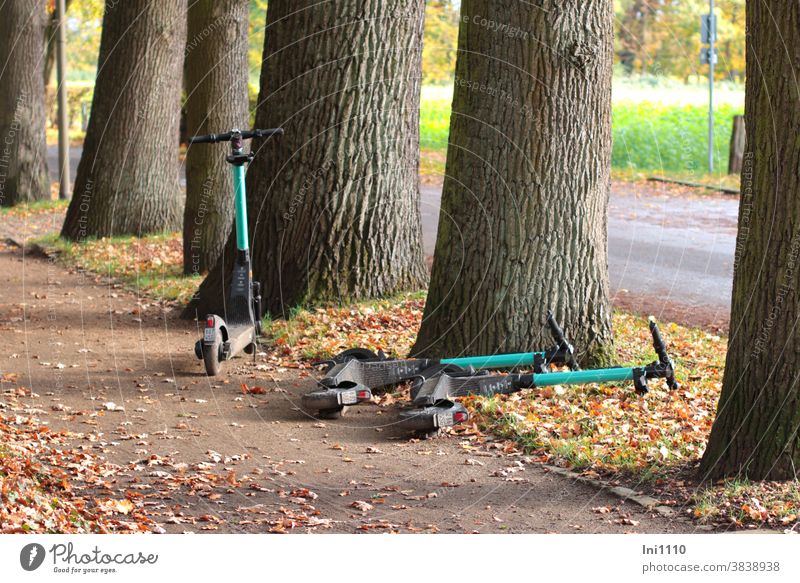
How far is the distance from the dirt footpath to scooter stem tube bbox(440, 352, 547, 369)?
1.86 ft

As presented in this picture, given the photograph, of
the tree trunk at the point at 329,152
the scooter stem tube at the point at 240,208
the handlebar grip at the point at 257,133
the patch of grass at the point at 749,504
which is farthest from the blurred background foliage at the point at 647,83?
the patch of grass at the point at 749,504

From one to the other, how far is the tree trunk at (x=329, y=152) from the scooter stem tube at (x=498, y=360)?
8.31 ft

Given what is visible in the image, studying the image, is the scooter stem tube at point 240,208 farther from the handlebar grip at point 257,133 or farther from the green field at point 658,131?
the green field at point 658,131

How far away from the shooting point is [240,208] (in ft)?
29.4

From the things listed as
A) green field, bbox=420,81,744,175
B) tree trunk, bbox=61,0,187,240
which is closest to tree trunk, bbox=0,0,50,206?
tree trunk, bbox=61,0,187,240

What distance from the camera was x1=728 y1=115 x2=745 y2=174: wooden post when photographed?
23.7m

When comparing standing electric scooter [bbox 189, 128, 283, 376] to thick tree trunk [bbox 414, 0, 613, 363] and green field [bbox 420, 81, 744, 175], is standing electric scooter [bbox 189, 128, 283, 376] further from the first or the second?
green field [bbox 420, 81, 744, 175]

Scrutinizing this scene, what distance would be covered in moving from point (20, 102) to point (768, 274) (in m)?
17.8

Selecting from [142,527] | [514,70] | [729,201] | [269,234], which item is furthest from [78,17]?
[142,527]

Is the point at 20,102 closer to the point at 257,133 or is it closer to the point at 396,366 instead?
the point at 257,133

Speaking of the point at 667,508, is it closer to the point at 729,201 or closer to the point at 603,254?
the point at 603,254

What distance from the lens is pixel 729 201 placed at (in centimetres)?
2091

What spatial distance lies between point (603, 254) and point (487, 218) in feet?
3.03

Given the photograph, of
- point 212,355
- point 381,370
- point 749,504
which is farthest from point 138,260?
point 749,504
